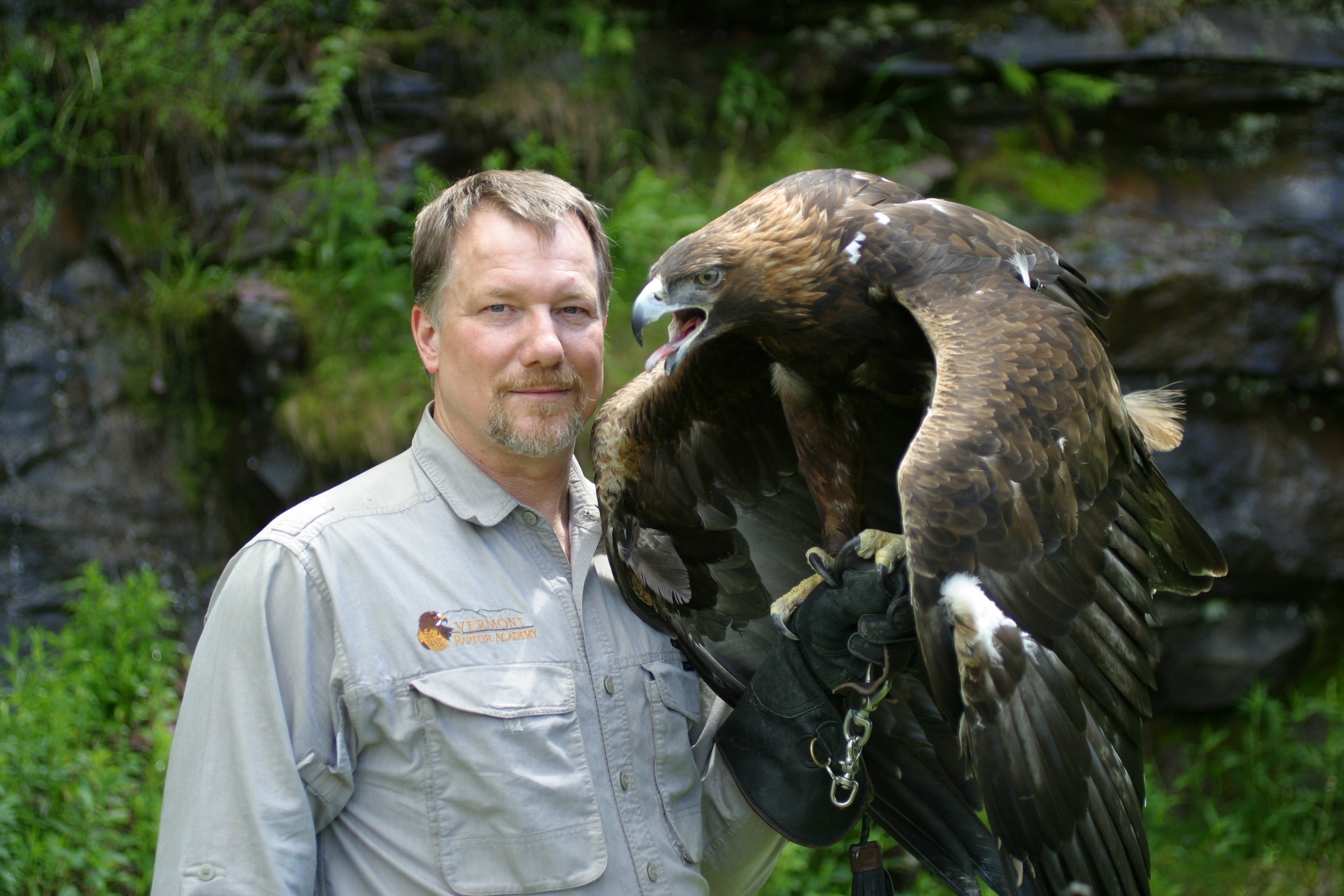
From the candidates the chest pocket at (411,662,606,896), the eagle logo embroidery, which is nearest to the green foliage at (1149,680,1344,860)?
the chest pocket at (411,662,606,896)

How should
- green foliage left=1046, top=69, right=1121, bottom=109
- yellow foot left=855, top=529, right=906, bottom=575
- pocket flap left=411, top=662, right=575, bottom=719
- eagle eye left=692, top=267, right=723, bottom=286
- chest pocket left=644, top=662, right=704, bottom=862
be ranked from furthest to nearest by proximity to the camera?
green foliage left=1046, top=69, right=1121, bottom=109, eagle eye left=692, top=267, right=723, bottom=286, yellow foot left=855, top=529, right=906, bottom=575, chest pocket left=644, top=662, right=704, bottom=862, pocket flap left=411, top=662, right=575, bottom=719

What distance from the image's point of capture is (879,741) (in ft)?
9.06

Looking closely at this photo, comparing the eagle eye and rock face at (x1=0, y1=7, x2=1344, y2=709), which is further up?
the eagle eye

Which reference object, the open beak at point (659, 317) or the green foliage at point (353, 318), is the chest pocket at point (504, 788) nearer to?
the open beak at point (659, 317)

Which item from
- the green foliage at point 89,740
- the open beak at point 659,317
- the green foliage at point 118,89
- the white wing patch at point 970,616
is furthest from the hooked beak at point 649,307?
the green foliage at point 118,89

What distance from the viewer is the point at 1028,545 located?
80.9 inches

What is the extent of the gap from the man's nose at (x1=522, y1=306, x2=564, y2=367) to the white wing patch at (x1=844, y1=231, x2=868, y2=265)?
2.35ft

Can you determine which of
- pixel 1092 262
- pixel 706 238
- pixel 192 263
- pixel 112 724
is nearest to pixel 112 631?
pixel 112 724

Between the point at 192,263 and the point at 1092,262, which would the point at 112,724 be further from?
the point at 1092,262

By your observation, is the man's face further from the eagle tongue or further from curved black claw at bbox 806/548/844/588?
curved black claw at bbox 806/548/844/588

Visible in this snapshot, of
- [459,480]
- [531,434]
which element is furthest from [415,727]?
[531,434]

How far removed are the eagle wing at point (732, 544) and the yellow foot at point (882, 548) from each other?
0.40 metres

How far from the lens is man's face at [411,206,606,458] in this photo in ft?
7.47

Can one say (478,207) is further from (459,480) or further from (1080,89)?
(1080,89)
